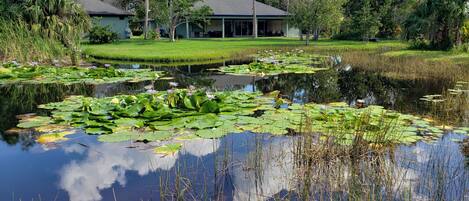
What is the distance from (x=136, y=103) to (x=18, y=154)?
2.23 metres

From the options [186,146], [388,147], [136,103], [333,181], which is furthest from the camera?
[136,103]

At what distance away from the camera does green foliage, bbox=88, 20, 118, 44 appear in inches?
1161

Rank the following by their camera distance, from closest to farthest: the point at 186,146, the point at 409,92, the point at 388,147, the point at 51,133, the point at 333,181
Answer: the point at 333,181, the point at 388,147, the point at 186,146, the point at 51,133, the point at 409,92

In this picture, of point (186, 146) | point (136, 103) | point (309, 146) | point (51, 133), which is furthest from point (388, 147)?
point (51, 133)

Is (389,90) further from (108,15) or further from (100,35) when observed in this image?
(108,15)

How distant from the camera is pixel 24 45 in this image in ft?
52.2

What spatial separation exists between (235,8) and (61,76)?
30454mm

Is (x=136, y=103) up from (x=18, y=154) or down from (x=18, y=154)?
up

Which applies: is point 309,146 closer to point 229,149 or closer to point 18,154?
point 229,149

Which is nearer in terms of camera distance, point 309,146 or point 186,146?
point 309,146

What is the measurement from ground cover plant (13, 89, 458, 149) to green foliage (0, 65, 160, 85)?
3.64 metres

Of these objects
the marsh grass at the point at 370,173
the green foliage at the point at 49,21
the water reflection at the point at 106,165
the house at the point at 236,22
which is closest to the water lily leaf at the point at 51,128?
the water reflection at the point at 106,165

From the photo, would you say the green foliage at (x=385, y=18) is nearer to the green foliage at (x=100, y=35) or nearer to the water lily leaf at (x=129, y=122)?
the green foliage at (x=100, y=35)

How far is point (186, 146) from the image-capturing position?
6293 millimetres
